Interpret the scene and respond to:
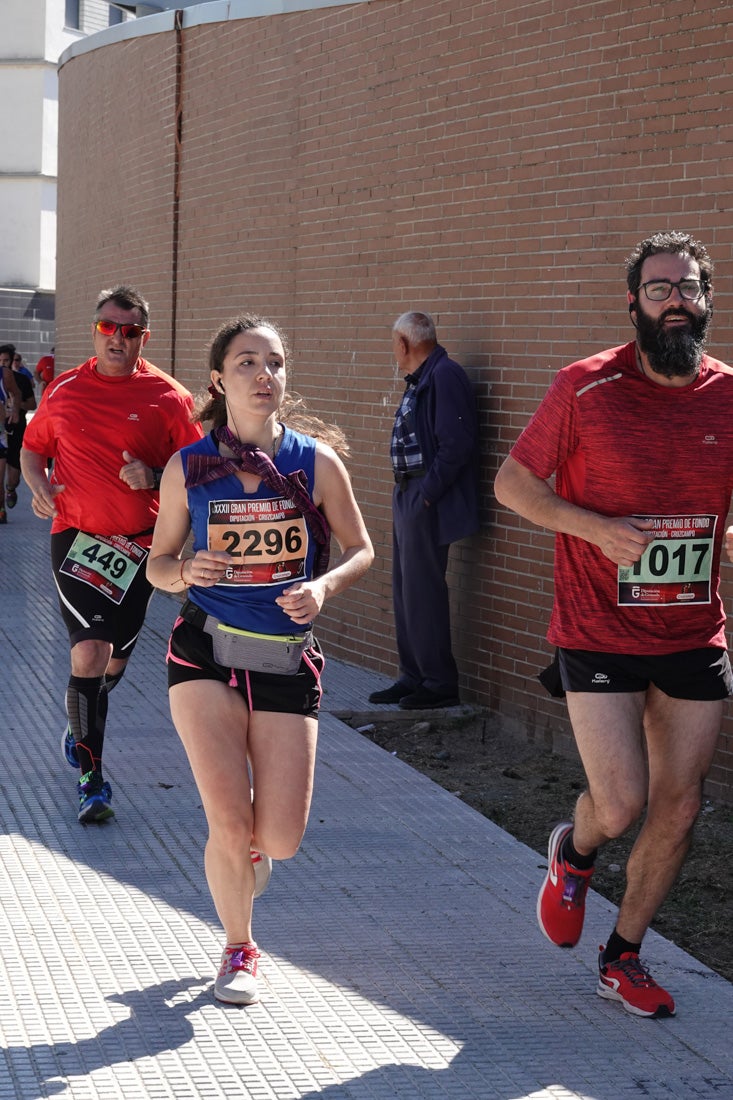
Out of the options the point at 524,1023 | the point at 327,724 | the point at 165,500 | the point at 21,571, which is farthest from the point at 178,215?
the point at 524,1023

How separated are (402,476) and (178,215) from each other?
18.5 feet

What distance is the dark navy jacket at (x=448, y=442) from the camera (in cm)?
830

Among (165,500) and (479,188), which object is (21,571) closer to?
(479,188)

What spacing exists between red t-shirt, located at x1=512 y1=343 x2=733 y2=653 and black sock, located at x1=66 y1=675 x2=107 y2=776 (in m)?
2.64

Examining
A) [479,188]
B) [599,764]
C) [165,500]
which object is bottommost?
[599,764]

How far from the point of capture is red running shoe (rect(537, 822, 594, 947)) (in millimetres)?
4672

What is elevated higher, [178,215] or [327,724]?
[178,215]

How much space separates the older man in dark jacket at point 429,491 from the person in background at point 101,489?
1943mm

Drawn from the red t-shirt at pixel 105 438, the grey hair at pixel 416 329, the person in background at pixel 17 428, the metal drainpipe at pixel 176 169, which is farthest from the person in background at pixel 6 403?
the red t-shirt at pixel 105 438

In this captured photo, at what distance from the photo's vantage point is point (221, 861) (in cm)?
445

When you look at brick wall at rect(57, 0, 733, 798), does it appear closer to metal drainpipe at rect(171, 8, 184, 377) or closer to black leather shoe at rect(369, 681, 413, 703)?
metal drainpipe at rect(171, 8, 184, 377)

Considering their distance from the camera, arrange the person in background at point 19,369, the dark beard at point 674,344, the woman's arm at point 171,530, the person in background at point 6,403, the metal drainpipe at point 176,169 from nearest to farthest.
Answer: the dark beard at point 674,344 → the woman's arm at point 171,530 → the metal drainpipe at point 176,169 → the person in background at point 6,403 → the person in background at point 19,369

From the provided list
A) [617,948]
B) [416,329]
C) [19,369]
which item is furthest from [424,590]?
[19,369]

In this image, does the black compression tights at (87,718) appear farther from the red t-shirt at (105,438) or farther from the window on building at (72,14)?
the window on building at (72,14)
